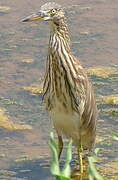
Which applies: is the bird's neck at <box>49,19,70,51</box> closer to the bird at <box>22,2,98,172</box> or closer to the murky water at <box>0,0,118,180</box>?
the bird at <box>22,2,98,172</box>

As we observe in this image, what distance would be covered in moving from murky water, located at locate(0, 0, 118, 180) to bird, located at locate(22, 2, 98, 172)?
664 mm

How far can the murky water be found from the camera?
550 centimetres

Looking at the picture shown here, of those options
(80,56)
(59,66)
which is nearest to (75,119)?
(59,66)

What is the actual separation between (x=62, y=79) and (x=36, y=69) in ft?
8.98

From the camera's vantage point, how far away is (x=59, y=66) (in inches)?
185

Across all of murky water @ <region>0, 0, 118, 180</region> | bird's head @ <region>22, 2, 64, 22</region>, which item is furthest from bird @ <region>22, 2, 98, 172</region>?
murky water @ <region>0, 0, 118, 180</region>

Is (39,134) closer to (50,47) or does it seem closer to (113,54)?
(50,47)

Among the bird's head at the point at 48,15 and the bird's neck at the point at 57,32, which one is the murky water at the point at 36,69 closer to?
the bird's neck at the point at 57,32

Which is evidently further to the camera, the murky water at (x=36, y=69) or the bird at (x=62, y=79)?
the murky water at (x=36, y=69)

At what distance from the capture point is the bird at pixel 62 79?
4.67 meters

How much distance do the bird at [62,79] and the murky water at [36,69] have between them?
664 millimetres

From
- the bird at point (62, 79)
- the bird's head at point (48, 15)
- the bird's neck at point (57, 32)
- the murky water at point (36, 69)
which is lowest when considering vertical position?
the murky water at point (36, 69)

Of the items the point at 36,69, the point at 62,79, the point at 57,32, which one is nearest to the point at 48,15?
the point at 57,32

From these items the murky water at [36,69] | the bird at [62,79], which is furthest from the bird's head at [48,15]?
the murky water at [36,69]
